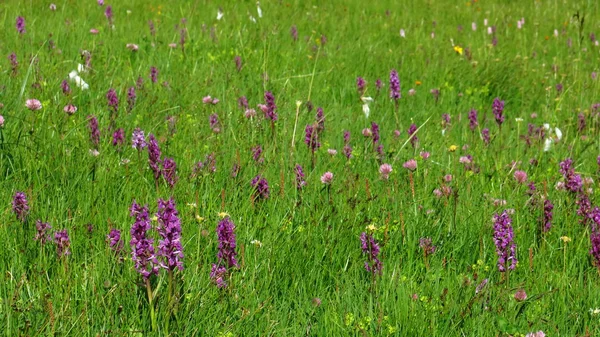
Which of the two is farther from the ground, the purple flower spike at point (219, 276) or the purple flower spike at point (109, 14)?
the purple flower spike at point (219, 276)

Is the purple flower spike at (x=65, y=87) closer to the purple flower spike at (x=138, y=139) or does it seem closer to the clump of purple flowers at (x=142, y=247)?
the purple flower spike at (x=138, y=139)

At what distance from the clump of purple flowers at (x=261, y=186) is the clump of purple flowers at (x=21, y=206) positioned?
86 cm

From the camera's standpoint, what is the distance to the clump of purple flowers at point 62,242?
2.32m

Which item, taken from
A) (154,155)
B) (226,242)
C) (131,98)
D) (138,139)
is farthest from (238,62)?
(226,242)

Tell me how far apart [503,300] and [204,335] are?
96cm

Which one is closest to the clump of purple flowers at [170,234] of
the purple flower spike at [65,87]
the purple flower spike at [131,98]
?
the purple flower spike at [131,98]

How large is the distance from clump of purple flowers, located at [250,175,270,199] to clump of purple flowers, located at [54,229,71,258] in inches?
31.7

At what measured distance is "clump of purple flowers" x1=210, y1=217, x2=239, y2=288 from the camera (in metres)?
2.22

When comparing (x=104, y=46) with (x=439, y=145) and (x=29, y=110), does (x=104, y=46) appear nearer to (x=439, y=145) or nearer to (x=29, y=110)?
(x=29, y=110)

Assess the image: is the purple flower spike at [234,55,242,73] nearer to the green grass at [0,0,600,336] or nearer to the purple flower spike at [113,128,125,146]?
the green grass at [0,0,600,336]

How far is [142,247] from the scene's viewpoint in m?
1.98

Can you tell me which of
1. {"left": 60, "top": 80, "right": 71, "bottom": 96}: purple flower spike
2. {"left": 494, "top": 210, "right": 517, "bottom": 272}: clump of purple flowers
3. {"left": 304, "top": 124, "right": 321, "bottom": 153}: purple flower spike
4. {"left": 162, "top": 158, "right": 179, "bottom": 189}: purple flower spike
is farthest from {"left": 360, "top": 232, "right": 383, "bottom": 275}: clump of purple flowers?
{"left": 60, "top": 80, "right": 71, "bottom": 96}: purple flower spike

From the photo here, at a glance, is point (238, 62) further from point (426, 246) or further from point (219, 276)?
point (219, 276)

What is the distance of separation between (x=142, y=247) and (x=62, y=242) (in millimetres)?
479
